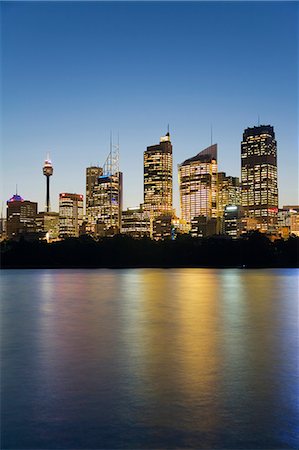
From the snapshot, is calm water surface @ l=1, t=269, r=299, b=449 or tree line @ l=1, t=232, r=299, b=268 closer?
calm water surface @ l=1, t=269, r=299, b=449

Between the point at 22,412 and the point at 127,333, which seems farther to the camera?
the point at 127,333

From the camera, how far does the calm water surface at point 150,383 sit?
8.05 m

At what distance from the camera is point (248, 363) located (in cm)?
1371

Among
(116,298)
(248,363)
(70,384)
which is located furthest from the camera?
(116,298)

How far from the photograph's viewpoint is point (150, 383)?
11398mm

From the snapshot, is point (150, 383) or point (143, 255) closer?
Result: point (150, 383)

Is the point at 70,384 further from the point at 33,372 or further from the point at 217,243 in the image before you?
the point at 217,243

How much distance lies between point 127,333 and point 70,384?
8.41 meters

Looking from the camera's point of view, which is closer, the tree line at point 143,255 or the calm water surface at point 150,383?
the calm water surface at point 150,383

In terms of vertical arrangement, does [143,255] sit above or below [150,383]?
above

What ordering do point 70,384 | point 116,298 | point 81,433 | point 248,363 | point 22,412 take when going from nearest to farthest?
point 81,433 → point 22,412 → point 70,384 → point 248,363 → point 116,298

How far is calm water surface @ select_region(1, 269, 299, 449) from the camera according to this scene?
26.4ft

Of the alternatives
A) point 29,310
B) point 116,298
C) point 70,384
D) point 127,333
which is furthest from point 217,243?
point 70,384

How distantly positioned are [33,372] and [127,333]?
7.23m
